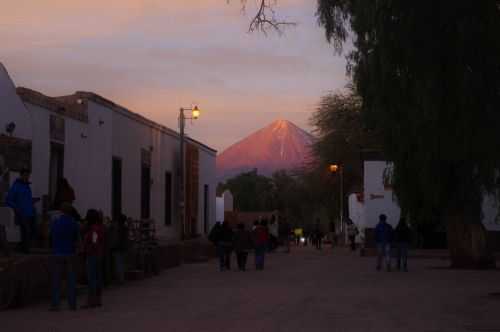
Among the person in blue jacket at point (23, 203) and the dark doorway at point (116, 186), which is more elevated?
the dark doorway at point (116, 186)

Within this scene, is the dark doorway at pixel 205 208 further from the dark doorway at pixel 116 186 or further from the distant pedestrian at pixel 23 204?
the distant pedestrian at pixel 23 204

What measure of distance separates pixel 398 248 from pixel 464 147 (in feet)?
26.8

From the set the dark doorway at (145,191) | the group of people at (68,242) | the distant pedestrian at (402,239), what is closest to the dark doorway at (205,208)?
the dark doorway at (145,191)

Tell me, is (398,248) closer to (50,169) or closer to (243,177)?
(50,169)

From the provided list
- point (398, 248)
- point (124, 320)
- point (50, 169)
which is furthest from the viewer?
point (398, 248)

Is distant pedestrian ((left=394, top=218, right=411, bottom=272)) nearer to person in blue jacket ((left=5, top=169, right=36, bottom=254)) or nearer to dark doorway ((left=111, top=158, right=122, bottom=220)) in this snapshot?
dark doorway ((left=111, top=158, right=122, bottom=220))

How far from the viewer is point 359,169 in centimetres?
5972

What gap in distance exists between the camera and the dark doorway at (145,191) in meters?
34.3

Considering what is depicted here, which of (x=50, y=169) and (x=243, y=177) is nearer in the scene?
(x=50, y=169)

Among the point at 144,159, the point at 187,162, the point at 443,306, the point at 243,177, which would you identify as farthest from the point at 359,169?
the point at 243,177

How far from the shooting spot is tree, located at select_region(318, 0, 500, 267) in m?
17.5

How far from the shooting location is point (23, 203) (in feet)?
59.6

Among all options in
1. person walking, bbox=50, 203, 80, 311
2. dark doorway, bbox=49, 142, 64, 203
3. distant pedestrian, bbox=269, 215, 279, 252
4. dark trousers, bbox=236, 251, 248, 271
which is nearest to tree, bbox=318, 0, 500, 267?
dark trousers, bbox=236, 251, 248, 271

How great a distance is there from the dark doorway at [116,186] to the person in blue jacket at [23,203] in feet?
37.4
